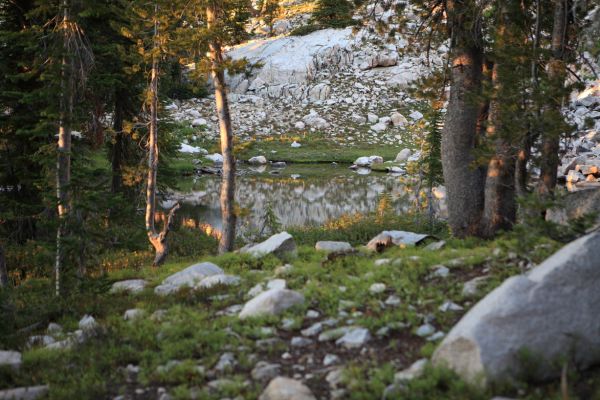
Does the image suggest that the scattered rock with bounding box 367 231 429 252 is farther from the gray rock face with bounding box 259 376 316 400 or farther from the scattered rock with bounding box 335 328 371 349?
the gray rock face with bounding box 259 376 316 400

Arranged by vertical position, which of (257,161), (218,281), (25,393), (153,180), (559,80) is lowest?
(25,393)

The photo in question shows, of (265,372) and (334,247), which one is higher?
(334,247)

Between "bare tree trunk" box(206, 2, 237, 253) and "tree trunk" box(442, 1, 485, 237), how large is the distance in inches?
198

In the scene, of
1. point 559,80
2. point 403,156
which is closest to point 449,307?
point 559,80

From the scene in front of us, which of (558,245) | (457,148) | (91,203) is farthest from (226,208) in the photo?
(558,245)

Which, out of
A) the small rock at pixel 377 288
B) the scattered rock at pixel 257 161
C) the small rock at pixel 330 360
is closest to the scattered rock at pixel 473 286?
the small rock at pixel 377 288

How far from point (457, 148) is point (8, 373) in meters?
8.60

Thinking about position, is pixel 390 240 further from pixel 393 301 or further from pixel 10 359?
pixel 10 359

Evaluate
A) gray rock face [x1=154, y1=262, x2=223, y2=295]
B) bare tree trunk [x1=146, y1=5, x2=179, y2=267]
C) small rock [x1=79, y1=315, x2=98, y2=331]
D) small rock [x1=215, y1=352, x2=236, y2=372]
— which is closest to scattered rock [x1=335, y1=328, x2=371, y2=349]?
small rock [x1=215, y1=352, x2=236, y2=372]

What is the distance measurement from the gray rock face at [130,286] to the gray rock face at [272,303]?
121 inches

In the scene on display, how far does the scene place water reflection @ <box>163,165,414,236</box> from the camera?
2409cm

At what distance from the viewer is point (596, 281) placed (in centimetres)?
518

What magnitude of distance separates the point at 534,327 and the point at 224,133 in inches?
381

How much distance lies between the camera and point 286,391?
15.9ft
